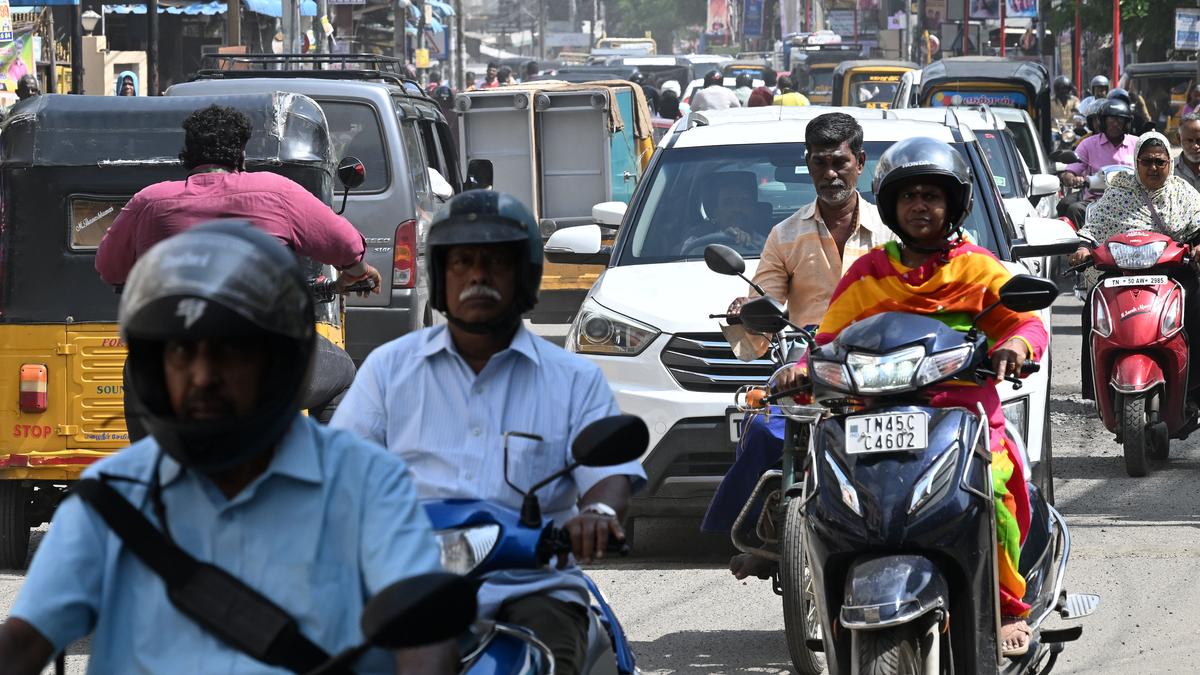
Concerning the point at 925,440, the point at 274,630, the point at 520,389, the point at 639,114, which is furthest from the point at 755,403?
the point at 639,114

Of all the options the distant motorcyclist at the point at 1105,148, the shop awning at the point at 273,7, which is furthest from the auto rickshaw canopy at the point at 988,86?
the shop awning at the point at 273,7

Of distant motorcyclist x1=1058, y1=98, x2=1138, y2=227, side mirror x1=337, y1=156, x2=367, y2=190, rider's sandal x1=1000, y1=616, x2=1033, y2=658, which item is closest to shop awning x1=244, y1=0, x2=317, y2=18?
distant motorcyclist x1=1058, y1=98, x2=1138, y2=227

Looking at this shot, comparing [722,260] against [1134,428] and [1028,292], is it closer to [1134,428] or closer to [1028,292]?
[1028,292]

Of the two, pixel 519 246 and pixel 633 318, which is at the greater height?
pixel 519 246

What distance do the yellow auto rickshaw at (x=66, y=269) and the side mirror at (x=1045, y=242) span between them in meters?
2.84

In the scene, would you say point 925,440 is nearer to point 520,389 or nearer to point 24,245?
point 520,389

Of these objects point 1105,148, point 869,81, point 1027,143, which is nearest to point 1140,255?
point 1105,148

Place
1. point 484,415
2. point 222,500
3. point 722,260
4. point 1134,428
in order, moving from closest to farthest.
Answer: point 222,500
point 484,415
point 722,260
point 1134,428

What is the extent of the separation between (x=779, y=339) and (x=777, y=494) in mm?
474

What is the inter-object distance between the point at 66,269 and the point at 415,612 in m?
5.92

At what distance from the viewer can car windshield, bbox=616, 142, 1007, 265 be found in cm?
830

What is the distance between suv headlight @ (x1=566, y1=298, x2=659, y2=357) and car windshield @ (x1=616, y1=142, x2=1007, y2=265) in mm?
545

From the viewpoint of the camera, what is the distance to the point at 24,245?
313 inches

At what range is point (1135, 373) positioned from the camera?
377 inches
